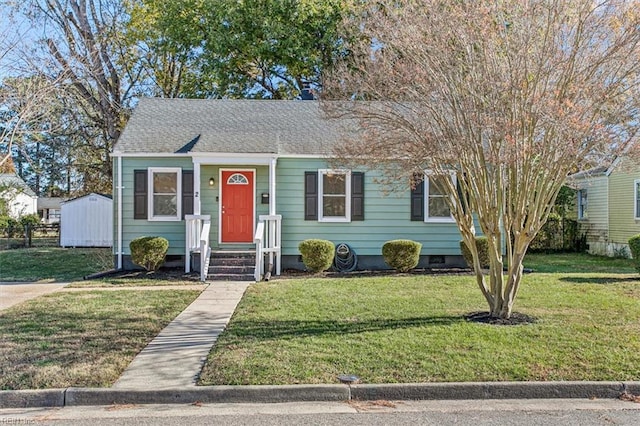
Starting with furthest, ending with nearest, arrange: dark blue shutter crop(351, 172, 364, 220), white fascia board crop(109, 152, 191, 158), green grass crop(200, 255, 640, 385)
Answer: dark blue shutter crop(351, 172, 364, 220) < white fascia board crop(109, 152, 191, 158) < green grass crop(200, 255, 640, 385)

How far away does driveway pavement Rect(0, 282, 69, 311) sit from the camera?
911 cm

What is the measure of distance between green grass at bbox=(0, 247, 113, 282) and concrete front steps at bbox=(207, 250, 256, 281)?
3209 millimetres

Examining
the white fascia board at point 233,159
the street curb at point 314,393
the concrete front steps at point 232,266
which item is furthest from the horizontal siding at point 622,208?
the street curb at point 314,393

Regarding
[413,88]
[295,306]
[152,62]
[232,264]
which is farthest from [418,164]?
[152,62]

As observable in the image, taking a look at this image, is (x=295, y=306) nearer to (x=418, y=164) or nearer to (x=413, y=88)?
(x=418, y=164)

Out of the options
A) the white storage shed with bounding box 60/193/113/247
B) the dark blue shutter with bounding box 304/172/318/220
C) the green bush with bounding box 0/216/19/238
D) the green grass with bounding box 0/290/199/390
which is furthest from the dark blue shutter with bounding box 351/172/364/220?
the green bush with bounding box 0/216/19/238

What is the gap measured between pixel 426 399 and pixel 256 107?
40.3 feet

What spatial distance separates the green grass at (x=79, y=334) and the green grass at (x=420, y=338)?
1063 millimetres

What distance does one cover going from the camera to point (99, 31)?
69.5 feet

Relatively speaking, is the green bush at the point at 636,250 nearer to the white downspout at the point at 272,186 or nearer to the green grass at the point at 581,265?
the green grass at the point at 581,265

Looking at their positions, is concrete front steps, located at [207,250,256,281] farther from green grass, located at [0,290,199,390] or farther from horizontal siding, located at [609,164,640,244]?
horizontal siding, located at [609,164,640,244]

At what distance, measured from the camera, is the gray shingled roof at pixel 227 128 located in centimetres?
1317

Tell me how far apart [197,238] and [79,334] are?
20.4ft

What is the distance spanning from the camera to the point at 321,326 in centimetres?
686
